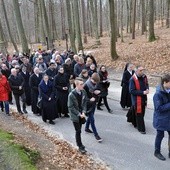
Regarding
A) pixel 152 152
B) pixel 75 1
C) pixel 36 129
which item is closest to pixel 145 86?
pixel 152 152

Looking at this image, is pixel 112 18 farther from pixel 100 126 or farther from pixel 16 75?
pixel 100 126

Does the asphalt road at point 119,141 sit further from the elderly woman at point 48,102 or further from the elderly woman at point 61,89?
the elderly woman at point 61,89

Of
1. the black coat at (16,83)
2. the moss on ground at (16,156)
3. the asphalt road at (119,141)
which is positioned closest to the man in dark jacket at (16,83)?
the black coat at (16,83)

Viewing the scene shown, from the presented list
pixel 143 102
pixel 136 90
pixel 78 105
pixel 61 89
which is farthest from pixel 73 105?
pixel 61 89

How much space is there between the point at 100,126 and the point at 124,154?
231cm

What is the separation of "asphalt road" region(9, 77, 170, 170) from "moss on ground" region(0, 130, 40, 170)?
165 cm

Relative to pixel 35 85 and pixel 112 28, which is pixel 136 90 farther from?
pixel 112 28

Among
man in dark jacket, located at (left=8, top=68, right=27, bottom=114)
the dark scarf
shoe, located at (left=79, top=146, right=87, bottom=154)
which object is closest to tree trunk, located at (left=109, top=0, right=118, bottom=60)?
man in dark jacket, located at (left=8, top=68, right=27, bottom=114)

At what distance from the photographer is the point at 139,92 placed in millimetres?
8781

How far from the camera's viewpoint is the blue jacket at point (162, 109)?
22.6 feet

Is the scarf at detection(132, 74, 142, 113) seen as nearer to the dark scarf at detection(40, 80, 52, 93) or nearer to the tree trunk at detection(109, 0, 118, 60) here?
the dark scarf at detection(40, 80, 52, 93)

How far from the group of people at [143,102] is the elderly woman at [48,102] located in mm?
2672

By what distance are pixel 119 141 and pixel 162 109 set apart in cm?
223

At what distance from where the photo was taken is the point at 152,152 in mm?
7820
